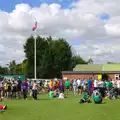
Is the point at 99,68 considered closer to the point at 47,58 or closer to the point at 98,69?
the point at 98,69

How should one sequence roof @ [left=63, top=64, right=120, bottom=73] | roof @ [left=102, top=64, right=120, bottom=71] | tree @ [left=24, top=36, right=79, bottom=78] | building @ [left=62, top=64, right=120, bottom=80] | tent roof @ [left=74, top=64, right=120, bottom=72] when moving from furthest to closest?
1. tree @ [left=24, top=36, right=79, bottom=78]
2. tent roof @ [left=74, top=64, right=120, bottom=72]
3. roof @ [left=102, top=64, right=120, bottom=71]
4. roof @ [left=63, top=64, right=120, bottom=73]
5. building @ [left=62, top=64, right=120, bottom=80]

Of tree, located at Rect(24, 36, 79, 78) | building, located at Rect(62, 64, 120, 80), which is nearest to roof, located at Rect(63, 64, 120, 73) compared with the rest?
building, located at Rect(62, 64, 120, 80)

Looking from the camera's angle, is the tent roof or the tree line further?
the tree line

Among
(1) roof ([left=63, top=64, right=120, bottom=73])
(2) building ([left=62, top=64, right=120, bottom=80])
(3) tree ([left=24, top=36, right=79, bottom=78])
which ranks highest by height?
(3) tree ([left=24, top=36, right=79, bottom=78])

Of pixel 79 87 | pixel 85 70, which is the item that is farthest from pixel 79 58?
pixel 79 87

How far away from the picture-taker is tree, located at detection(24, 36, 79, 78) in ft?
278

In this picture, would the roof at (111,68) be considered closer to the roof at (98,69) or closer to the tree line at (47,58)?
the roof at (98,69)

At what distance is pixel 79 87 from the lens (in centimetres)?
3934

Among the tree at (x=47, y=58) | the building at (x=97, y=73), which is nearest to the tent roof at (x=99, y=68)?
the building at (x=97, y=73)

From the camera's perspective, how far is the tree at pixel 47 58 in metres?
84.6

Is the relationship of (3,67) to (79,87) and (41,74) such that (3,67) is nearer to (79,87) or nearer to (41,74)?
(41,74)

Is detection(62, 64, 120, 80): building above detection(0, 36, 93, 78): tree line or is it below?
below

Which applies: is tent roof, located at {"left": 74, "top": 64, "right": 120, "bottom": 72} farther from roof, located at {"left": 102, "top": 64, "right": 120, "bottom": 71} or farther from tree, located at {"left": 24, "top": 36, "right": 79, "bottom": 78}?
tree, located at {"left": 24, "top": 36, "right": 79, "bottom": 78}

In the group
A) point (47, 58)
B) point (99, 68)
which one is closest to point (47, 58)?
point (47, 58)
